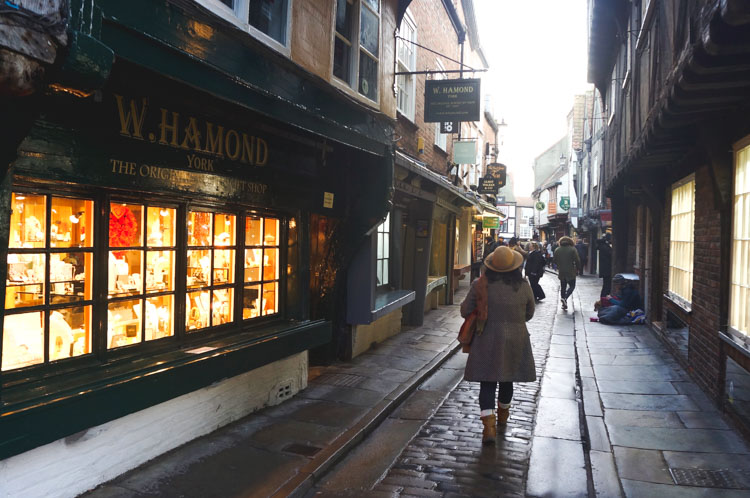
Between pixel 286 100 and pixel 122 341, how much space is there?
2.37 meters

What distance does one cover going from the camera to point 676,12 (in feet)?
19.7

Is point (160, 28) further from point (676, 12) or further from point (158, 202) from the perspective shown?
point (676, 12)

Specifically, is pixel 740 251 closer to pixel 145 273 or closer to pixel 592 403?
pixel 592 403

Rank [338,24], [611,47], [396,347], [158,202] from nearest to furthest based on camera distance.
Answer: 1. [158,202]
2. [338,24]
3. [396,347]
4. [611,47]

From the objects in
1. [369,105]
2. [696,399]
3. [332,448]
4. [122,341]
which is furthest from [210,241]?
[696,399]

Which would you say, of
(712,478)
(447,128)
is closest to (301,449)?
(712,478)

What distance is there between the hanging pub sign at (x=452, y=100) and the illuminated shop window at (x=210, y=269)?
657 cm

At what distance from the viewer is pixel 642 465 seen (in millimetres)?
4691

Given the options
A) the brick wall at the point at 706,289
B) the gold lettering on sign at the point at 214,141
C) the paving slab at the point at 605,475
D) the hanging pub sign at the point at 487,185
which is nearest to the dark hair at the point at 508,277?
the paving slab at the point at 605,475

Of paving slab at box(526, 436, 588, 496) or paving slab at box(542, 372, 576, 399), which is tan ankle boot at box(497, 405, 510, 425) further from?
paving slab at box(542, 372, 576, 399)

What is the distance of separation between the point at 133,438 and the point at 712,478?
4.50m

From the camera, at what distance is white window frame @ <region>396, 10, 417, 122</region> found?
11.5 meters

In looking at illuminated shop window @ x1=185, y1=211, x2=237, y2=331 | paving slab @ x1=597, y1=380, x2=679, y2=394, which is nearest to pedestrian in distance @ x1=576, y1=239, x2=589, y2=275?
paving slab @ x1=597, y1=380, x2=679, y2=394

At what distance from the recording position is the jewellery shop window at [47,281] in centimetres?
362
